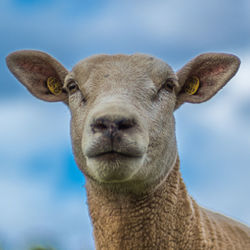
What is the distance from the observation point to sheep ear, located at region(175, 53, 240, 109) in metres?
6.33

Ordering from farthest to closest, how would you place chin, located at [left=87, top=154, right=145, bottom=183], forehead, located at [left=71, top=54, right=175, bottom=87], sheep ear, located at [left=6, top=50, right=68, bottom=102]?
sheep ear, located at [left=6, top=50, right=68, bottom=102] < forehead, located at [left=71, top=54, right=175, bottom=87] < chin, located at [left=87, top=154, right=145, bottom=183]

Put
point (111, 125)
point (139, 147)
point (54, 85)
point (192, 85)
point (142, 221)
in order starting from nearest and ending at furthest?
1. point (111, 125)
2. point (139, 147)
3. point (142, 221)
4. point (192, 85)
5. point (54, 85)

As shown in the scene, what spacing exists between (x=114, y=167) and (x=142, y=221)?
1065mm

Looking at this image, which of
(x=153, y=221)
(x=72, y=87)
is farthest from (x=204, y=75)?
(x=153, y=221)

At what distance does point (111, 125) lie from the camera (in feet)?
14.4

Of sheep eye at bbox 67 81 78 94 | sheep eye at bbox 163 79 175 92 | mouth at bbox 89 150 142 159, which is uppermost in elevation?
sheep eye at bbox 67 81 78 94

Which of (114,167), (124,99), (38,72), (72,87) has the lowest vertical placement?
(114,167)

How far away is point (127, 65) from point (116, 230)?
198cm

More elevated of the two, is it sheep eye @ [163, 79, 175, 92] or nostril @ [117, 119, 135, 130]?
sheep eye @ [163, 79, 175, 92]

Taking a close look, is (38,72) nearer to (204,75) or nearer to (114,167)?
(204,75)

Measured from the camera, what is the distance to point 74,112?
582 centimetres

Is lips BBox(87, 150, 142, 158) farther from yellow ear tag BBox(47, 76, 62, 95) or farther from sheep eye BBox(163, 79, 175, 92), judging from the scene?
yellow ear tag BBox(47, 76, 62, 95)

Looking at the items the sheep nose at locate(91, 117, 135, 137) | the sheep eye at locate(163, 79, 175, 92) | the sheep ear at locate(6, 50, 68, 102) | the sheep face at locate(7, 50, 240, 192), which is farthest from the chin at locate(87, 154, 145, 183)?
the sheep ear at locate(6, 50, 68, 102)

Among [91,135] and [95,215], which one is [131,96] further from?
[95,215]
